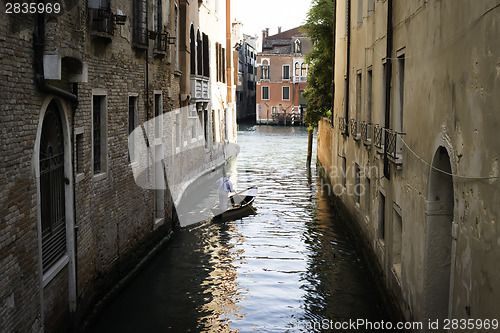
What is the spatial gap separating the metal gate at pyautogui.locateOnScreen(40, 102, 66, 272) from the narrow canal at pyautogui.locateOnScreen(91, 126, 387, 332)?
1.70 metres

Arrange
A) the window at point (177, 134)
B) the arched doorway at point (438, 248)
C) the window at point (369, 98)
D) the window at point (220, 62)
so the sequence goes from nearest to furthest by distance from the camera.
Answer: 1. the arched doorway at point (438, 248)
2. the window at point (369, 98)
3. the window at point (177, 134)
4. the window at point (220, 62)

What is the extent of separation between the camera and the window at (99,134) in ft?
Result: 33.4

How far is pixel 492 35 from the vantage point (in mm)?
5004

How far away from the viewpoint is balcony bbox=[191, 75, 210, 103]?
22500 millimetres

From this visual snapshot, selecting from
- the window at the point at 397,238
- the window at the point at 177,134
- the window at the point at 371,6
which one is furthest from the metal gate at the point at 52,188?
the window at the point at 177,134

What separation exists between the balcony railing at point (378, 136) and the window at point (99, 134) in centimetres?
451

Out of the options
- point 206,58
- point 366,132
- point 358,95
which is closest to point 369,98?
point 366,132

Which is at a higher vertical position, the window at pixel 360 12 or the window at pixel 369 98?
the window at pixel 360 12

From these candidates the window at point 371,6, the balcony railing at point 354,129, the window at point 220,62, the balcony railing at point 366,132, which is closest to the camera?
the window at point 371,6

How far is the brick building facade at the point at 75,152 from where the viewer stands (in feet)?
21.2

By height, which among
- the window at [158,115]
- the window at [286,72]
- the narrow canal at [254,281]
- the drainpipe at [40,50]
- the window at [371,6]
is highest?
the window at [286,72]

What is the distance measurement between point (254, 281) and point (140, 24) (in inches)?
210

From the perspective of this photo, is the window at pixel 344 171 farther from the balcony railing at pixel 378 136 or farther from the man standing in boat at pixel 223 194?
the balcony railing at pixel 378 136

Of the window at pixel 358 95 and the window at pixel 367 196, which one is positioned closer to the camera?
the window at pixel 367 196
